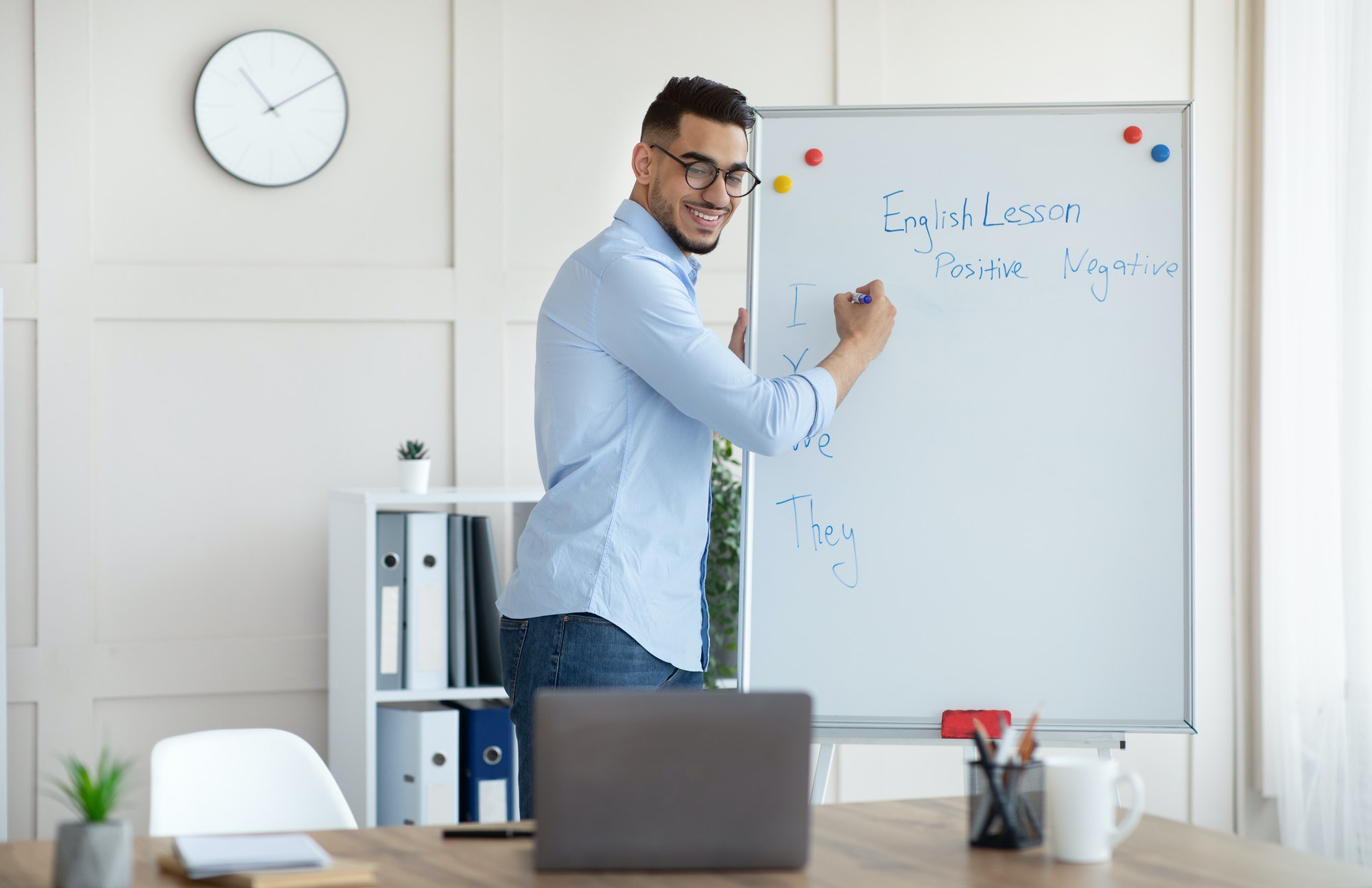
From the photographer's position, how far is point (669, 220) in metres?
1.85

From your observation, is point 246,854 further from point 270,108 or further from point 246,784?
point 270,108

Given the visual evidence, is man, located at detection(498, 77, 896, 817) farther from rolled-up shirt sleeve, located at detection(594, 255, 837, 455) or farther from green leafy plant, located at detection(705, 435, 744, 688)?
green leafy plant, located at detection(705, 435, 744, 688)

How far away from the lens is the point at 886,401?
1976mm

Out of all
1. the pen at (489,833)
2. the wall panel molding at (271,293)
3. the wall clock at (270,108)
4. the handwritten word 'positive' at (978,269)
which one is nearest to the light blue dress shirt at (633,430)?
the handwritten word 'positive' at (978,269)

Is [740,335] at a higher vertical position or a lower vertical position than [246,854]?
higher

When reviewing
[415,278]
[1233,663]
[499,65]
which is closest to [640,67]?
[499,65]

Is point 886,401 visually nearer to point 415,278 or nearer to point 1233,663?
point 415,278

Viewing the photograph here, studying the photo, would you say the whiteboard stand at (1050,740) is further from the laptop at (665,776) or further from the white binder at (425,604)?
the white binder at (425,604)

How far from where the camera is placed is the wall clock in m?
2.90

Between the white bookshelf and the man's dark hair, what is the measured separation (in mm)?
1045

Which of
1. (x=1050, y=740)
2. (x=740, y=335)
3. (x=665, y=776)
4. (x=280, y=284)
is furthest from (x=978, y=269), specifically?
(x=280, y=284)

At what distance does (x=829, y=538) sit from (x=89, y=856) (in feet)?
4.03

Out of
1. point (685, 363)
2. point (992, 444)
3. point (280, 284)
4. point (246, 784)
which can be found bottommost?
point (246, 784)

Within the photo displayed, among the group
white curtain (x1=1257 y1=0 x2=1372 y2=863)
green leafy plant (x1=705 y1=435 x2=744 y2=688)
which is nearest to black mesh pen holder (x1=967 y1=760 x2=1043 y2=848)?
green leafy plant (x1=705 y1=435 x2=744 y2=688)
